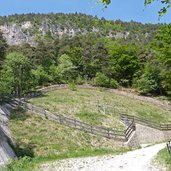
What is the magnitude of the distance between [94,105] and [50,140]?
18.9 metres

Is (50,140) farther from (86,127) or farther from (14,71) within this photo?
(14,71)

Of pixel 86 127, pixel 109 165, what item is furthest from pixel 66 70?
pixel 109 165

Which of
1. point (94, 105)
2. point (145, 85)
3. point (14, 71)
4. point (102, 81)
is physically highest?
point (14, 71)

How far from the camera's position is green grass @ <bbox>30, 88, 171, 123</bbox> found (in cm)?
4181

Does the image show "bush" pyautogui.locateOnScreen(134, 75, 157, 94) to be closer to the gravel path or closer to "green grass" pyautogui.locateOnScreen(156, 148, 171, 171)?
the gravel path

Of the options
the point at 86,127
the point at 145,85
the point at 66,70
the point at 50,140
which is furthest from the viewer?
the point at 66,70

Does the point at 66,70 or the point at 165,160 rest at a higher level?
the point at 66,70

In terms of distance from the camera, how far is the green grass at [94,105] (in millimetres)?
41812

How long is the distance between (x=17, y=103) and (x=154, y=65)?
113 ft

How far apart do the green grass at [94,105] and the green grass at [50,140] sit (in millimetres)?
5575

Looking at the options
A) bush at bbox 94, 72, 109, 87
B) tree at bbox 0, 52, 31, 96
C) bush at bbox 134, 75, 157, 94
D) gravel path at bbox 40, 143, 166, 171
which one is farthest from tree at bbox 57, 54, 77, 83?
gravel path at bbox 40, 143, 166, 171

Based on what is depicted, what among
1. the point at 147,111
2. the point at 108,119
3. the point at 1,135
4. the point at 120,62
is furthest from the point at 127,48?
the point at 1,135

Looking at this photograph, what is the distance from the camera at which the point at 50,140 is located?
3073 centimetres

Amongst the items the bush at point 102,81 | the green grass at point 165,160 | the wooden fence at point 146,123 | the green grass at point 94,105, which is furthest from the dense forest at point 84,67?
the green grass at point 165,160
